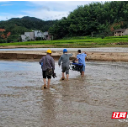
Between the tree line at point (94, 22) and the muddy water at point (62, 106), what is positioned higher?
the tree line at point (94, 22)

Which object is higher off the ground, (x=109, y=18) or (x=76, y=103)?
(x=109, y=18)

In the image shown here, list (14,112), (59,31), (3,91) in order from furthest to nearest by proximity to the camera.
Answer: (59,31)
(3,91)
(14,112)

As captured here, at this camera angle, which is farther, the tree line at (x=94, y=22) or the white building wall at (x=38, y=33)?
the white building wall at (x=38, y=33)

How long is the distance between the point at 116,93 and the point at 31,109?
132 inches

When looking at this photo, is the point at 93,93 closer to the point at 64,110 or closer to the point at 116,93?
Answer: the point at 116,93

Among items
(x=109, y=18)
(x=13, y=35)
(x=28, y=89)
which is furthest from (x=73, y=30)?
(x=28, y=89)

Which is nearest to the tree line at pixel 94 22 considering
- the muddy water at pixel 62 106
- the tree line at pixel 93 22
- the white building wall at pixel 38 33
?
the tree line at pixel 93 22

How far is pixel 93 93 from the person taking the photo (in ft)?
27.1

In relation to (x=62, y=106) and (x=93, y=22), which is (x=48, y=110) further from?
(x=93, y=22)

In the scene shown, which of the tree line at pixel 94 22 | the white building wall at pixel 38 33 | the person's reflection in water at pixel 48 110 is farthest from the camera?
the white building wall at pixel 38 33

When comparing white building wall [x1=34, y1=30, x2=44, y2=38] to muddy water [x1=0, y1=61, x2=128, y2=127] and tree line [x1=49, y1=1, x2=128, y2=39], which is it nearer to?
tree line [x1=49, y1=1, x2=128, y2=39]

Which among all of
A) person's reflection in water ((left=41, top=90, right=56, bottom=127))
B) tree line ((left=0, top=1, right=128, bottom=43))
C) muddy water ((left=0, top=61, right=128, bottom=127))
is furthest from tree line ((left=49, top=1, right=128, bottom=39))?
person's reflection in water ((left=41, top=90, right=56, bottom=127))

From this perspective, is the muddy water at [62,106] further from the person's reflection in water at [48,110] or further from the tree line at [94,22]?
the tree line at [94,22]

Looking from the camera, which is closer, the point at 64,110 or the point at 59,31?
the point at 64,110
